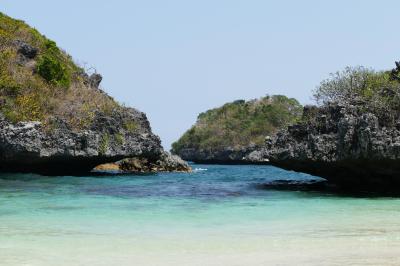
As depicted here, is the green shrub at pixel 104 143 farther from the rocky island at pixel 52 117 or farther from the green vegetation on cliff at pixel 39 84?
the green vegetation on cliff at pixel 39 84

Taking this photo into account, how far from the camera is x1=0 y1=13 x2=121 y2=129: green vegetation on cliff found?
26.6 metres

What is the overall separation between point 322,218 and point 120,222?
4253 millimetres

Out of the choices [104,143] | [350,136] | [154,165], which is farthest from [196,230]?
[154,165]

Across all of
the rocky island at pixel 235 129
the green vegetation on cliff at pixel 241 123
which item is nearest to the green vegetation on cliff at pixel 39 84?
the rocky island at pixel 235 129

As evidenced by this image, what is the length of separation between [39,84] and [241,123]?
237 feet

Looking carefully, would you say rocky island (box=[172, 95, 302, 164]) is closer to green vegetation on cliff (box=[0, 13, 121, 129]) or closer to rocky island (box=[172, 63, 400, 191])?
green vegetation on cliff (box=[0, 13, 121, 129])

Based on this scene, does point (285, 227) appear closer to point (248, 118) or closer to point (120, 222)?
point (120, 222)

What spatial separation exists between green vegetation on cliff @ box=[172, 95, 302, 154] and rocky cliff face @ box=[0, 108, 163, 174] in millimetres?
60087

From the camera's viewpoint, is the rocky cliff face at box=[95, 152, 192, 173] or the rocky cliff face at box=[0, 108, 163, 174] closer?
the rocky cliff face at box=[0, 108, 163, 174]

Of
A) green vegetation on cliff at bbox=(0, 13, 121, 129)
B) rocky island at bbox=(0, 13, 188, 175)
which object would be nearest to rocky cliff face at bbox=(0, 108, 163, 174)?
rocky island at bbox=(0, 13, 188, 175)

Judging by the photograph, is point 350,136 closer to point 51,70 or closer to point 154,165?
point 51,70

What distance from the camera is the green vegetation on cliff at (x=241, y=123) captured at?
309 ft

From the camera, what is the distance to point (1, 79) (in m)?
26.6

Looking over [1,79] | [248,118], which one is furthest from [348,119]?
[248,118]
